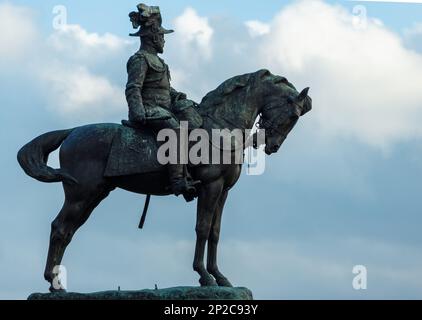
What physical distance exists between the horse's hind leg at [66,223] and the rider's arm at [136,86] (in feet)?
4.15

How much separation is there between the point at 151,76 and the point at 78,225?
2.51 m

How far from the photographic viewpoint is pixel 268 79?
913 inches

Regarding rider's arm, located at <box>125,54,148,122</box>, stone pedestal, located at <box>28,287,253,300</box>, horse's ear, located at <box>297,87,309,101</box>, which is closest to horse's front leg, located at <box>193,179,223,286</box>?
stone pedestal, located at <box>28,287,253,300</box>

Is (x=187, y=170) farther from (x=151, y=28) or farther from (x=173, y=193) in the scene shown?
(x=151, y=28)

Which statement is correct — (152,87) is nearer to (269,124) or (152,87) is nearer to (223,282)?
(269,124)

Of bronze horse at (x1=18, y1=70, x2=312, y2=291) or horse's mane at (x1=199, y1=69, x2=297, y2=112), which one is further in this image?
horse's mane at (x1=199, y1=69, x2=297, y2=112)

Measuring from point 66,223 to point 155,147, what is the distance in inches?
69.1

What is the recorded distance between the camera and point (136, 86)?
2297cm

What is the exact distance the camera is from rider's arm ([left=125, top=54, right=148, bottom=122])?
22797 mm

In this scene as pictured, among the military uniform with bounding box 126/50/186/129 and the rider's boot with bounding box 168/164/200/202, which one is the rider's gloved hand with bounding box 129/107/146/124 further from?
the rider's boot with bounding box 168/164/200/202

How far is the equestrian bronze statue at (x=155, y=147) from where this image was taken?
22797mm

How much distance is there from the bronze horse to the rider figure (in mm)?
364

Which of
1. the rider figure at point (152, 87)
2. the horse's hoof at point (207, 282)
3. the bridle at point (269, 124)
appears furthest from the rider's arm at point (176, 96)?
the horse's hoof at point (207, 282)
